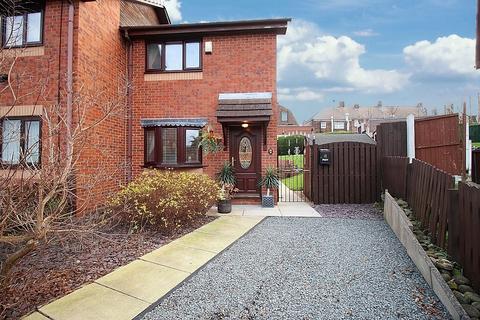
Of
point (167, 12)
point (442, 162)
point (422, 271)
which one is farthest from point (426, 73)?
point (422, 271)

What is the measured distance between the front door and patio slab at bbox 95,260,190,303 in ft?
18.9

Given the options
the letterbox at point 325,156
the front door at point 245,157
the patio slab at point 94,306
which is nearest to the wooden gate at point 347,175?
the letterbox at point 325,156

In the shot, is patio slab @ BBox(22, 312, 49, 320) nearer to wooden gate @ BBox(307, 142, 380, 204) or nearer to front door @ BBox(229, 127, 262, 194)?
front door @ BBox(229, 127, 262, 194)

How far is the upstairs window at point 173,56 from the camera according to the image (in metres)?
10.2

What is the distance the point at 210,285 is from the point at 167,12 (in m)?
14.7

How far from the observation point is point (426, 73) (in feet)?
54.9

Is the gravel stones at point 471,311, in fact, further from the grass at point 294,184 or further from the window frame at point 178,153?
the grass at point 294,184

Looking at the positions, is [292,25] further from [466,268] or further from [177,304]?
[177,304]

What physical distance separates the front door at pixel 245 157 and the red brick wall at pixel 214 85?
0.32 meters

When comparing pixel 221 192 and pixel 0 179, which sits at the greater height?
pixel 0 179

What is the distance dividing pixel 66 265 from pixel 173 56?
7.73 meters

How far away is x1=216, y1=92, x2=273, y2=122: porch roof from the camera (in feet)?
29.9

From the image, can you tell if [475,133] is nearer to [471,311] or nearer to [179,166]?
[179,166]

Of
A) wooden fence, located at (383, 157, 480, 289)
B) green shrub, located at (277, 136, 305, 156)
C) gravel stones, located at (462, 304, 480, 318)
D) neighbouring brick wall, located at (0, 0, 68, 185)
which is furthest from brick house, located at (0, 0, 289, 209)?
green shrub, located at (277, 136, 305, 156)
